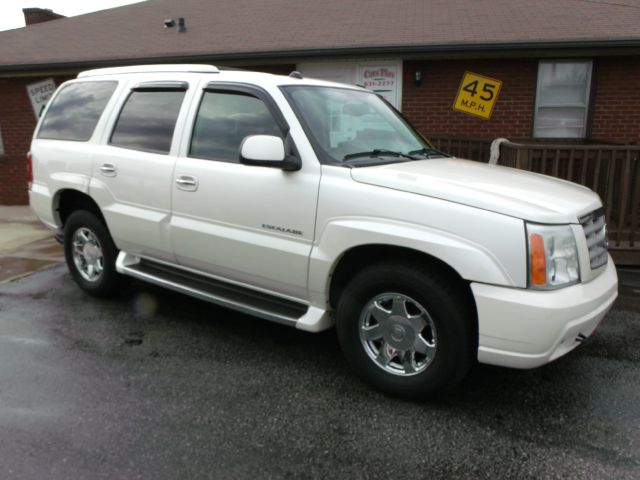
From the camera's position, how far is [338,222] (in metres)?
3.17

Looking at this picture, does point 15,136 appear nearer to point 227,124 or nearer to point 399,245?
point 227,124

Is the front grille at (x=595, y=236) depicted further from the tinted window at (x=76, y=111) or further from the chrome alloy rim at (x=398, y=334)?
the tinted window at (x=76, y=111)

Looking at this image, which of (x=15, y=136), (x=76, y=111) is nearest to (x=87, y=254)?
(x=76, y=111)

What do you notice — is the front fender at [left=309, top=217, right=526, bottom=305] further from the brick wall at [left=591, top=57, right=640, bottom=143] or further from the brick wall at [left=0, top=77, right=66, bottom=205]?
the brick wall at [left=0, top=77, right=66, bottom=205]

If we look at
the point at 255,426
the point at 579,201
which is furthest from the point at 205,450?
the point at 579,201

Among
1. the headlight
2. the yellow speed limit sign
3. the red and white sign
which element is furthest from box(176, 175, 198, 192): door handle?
the yellow speed limit sign

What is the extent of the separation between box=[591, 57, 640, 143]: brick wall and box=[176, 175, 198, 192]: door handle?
25.0ft

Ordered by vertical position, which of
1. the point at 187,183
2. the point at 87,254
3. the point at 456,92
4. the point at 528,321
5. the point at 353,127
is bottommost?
the point at 87,254

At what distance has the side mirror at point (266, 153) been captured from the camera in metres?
3.24

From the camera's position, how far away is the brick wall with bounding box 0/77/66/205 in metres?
11.1

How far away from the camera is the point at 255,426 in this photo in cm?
296

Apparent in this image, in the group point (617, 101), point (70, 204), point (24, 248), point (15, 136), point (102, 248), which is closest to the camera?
point (102, 248)

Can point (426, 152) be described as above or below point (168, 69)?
below

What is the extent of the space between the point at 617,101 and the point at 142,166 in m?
8.00
